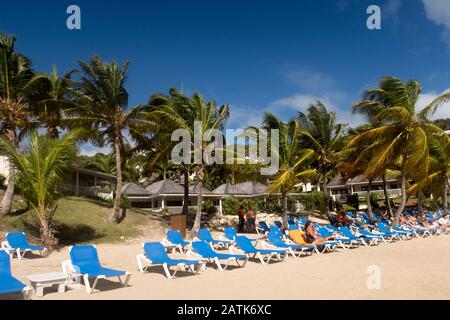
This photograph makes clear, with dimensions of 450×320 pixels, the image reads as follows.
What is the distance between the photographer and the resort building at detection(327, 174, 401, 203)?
145 ft

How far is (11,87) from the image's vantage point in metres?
17.4

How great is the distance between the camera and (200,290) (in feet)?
21.9

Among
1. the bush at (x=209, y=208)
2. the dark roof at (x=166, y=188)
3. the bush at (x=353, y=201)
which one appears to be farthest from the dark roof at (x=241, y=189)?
the bush at (x=353, y=201)

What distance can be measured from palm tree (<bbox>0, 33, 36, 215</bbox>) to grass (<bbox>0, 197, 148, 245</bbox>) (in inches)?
60.7

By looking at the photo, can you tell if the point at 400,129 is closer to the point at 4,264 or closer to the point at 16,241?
the point at 16,241

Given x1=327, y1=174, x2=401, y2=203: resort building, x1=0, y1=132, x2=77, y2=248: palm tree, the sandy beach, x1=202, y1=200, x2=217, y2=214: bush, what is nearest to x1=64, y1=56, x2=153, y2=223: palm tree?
x1=0, y1=132, x2=77, y2=248: palm tree

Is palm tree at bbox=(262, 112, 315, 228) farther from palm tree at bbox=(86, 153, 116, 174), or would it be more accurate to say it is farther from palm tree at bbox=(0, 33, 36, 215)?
palm tree at bbox=(86, 153, 116, 174)

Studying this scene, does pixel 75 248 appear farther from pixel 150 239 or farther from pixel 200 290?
pixel 150 239

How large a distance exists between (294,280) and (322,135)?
19007 mm

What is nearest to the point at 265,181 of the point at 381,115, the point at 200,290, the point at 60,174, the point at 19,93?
the point at 381,115

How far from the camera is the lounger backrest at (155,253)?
8.41 m

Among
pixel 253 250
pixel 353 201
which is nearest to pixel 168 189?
pixel 353 201
